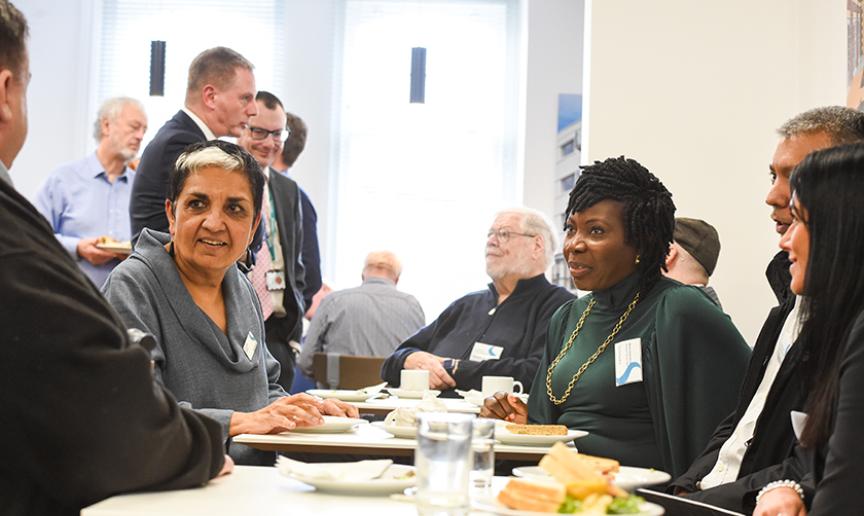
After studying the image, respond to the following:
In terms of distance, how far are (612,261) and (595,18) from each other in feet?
6.64

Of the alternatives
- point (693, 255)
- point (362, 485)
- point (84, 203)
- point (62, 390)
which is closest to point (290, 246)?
point (84, 203)

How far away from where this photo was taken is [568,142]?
8.15 metres

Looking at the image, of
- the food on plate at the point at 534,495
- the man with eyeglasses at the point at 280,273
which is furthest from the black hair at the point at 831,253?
the man with eyeglasses at the point at 280,273

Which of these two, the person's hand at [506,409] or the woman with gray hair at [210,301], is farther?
Result: the person's hand at [506,409]

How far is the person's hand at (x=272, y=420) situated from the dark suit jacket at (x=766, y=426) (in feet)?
2.93

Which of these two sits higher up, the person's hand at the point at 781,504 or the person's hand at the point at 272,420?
the person's hand at the point at 272,420

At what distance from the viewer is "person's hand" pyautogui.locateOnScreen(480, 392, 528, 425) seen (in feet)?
10.2

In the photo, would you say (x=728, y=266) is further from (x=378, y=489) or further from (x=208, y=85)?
(x=378, y=489)

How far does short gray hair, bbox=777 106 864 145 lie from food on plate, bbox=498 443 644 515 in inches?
66.5

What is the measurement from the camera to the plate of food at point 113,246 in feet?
14.8

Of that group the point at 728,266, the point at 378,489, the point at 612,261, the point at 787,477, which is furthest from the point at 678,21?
the point at 378,489

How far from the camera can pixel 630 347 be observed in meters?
2.95

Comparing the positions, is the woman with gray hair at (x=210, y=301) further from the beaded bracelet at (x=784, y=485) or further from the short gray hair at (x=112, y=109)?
the short gray hair at (x=112, y=109)

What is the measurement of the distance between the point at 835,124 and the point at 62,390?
2085 mm
